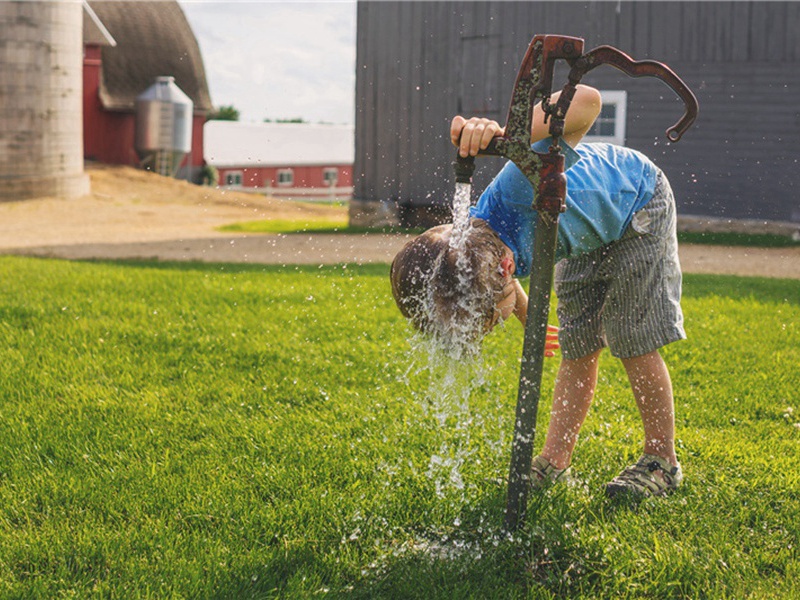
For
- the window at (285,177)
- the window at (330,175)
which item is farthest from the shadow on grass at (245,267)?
the window at (330,175)

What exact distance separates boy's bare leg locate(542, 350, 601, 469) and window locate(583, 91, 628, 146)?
9526mm

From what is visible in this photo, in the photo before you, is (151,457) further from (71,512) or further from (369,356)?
(369,356)

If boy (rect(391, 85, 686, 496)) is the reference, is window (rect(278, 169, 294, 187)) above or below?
above

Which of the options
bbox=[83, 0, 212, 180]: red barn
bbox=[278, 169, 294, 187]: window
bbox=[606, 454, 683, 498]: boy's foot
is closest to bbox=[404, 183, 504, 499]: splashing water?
bbox=[606, 454, 683, 498]: boy's foot

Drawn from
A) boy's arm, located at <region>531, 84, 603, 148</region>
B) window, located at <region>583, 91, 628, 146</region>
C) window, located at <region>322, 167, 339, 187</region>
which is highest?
window, located at <region>583, 91, 628, 146</region>

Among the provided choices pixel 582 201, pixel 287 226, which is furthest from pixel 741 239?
pixel 582 201

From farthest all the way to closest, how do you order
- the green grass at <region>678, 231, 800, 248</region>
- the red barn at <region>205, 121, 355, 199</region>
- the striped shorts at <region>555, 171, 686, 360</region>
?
the red barn at <region>205, 121, 355, 199</region> → the green grass at <region>678, 231, 800, 248</region> → the striped shorts at <region>555, 171, 686, 360</region>

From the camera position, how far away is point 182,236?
41.0 feet

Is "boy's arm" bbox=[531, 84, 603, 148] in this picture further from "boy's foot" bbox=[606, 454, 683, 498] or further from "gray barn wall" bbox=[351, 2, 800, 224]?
"gray barn wall" bbox=[351, 2, 800, 224]

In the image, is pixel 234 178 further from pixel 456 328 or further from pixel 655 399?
pixel 456 328

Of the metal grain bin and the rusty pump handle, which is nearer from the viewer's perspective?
the rusty pump handle

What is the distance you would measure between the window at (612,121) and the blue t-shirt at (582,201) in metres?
9.64

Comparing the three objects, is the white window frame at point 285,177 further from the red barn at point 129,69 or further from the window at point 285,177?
the red barn at point 129,69

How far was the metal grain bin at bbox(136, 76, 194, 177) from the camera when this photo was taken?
22.5 meters
